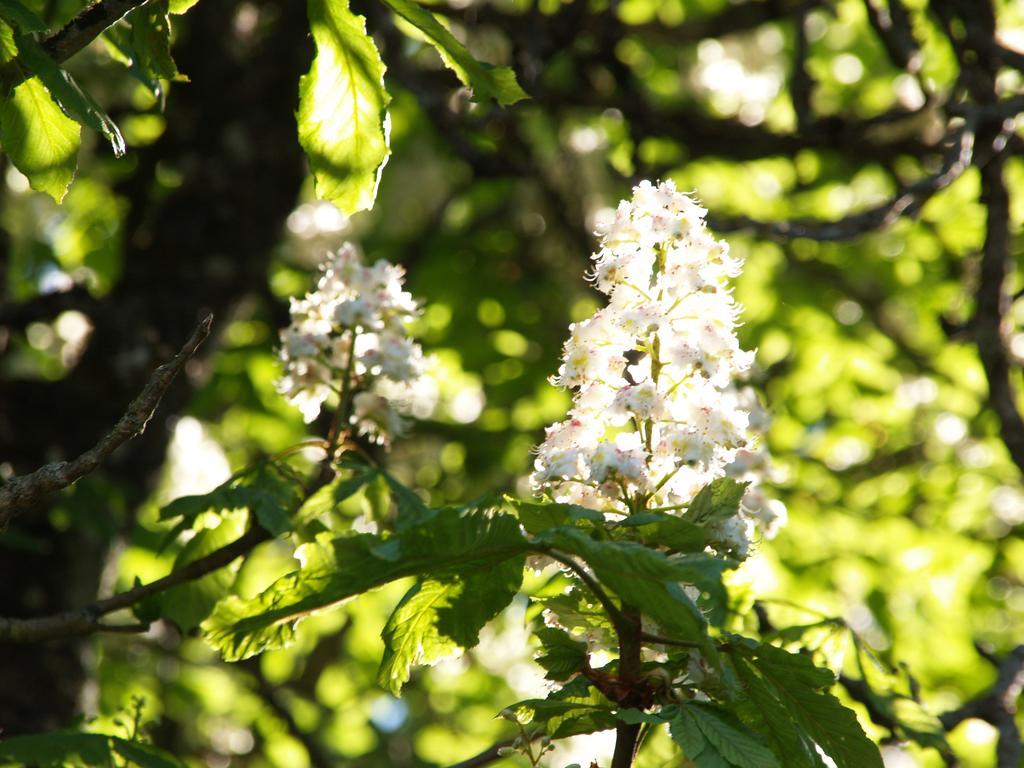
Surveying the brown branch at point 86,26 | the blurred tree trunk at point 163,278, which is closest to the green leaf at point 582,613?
the brown branch at point 86,26

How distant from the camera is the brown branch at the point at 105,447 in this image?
5.38 feet

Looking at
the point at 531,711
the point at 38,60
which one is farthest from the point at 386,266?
the point at 531,711

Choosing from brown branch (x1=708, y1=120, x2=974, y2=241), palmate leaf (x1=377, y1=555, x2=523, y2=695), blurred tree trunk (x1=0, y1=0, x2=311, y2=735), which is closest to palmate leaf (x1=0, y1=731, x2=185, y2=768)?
palmate leaf (x1=377, y1=555, x2=523, y2=695)

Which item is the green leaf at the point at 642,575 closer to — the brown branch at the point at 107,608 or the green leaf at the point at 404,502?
the green leaf at the point at 404,502

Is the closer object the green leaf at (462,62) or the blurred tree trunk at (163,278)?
the green leaf at (462,62)

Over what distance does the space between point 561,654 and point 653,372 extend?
0.44 metres

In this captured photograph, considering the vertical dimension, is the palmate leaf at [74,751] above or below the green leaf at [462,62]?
below

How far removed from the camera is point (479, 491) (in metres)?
6.48

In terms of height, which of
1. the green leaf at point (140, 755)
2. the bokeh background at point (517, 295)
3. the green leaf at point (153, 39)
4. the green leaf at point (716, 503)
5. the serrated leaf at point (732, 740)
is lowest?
the bokeh background at point (517, 295)

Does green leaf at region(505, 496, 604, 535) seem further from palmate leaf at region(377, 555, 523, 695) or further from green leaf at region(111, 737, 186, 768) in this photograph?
green leaf at region(111, 737, 186, 768)

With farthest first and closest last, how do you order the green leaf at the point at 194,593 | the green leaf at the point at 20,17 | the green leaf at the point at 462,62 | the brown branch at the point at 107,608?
the green leaf at the point at 194,593
the brown branch at the point at 107,608
the green leaf at the point at 462,62
the green leaf at the point at 20,17

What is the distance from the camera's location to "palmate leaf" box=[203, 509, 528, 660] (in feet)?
5.08

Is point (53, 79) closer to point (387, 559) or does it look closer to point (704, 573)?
point (387, 559)

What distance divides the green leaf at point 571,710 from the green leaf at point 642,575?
200 millimetres
